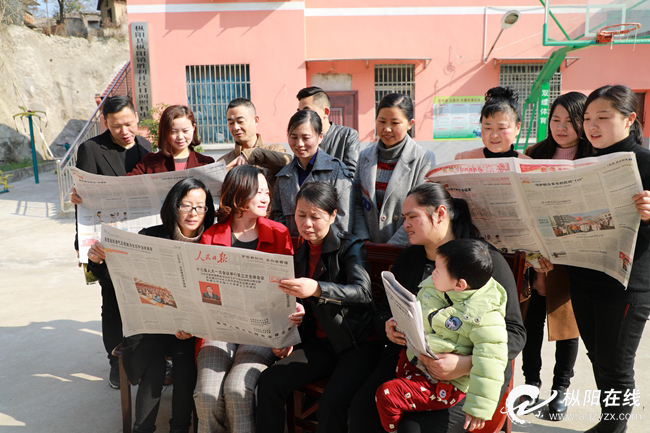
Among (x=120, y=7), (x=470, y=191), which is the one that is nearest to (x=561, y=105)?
(x=470, y=191)

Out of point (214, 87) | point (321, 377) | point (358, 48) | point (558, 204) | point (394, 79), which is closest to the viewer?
point (558, 204)

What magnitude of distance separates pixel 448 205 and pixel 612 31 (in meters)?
8.83

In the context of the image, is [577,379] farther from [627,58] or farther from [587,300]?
[627,58]

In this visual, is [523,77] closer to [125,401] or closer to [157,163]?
[157,163]

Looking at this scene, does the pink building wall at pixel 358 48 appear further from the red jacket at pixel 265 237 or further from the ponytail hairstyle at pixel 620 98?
the ponytail hairstyle at pixel 620 98

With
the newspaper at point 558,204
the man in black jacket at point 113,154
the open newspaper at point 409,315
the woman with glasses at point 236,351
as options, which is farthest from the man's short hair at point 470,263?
the man in black jacket at point 113,154

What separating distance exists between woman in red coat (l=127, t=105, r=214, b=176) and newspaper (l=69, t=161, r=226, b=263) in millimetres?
254

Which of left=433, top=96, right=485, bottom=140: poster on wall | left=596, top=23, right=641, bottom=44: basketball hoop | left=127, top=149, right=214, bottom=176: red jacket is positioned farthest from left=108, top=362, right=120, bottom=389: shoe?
left=596, top=23, right=641, bottom=44: basketball hoop

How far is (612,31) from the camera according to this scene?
8.62m

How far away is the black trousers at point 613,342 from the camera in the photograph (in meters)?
1.97

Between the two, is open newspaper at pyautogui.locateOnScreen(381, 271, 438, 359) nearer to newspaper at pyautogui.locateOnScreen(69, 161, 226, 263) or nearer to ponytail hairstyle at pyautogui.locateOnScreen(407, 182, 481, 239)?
ponytail hairstyle at pyautogui.locateOnScreen(407, 182, 481, 239)

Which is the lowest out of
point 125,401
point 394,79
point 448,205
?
point 125,401

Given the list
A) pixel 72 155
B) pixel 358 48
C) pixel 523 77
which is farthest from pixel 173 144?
pixel 523 77

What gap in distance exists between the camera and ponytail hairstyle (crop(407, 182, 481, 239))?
1.88m
